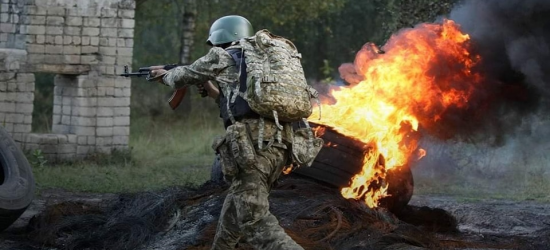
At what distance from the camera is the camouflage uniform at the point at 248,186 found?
Answer: 21.4 feet

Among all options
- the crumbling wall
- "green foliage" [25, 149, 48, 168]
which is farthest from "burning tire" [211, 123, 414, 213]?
the crumbling wall

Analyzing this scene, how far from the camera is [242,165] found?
6531 mm

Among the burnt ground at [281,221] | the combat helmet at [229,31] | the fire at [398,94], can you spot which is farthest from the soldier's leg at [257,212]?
the fire at [398,94]

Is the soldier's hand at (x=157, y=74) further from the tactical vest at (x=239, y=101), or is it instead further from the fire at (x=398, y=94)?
the fire at (x=398, y=94)

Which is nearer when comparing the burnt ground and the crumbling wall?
the burnt ground

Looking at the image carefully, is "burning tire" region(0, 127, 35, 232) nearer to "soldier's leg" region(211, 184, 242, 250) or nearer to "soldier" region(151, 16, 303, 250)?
"soldier" region(151, 16, 303, 250)

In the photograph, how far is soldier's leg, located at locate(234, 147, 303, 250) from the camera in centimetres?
650

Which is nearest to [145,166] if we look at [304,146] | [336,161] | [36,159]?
[36,159]

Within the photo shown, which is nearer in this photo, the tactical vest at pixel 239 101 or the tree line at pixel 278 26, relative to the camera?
the tactical vest at pixel 239 101

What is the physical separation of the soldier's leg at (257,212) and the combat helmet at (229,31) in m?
0.96

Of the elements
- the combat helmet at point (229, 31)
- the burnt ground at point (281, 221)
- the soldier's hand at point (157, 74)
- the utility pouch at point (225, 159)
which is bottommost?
the burnt ground at point (281, 221)

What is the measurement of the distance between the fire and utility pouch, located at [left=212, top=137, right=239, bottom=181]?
7.25 ft

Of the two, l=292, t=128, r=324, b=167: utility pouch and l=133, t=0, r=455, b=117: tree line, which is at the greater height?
l=133, t=0, r=455, b=117: tree line

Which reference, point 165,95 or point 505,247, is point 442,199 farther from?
point 165,95
